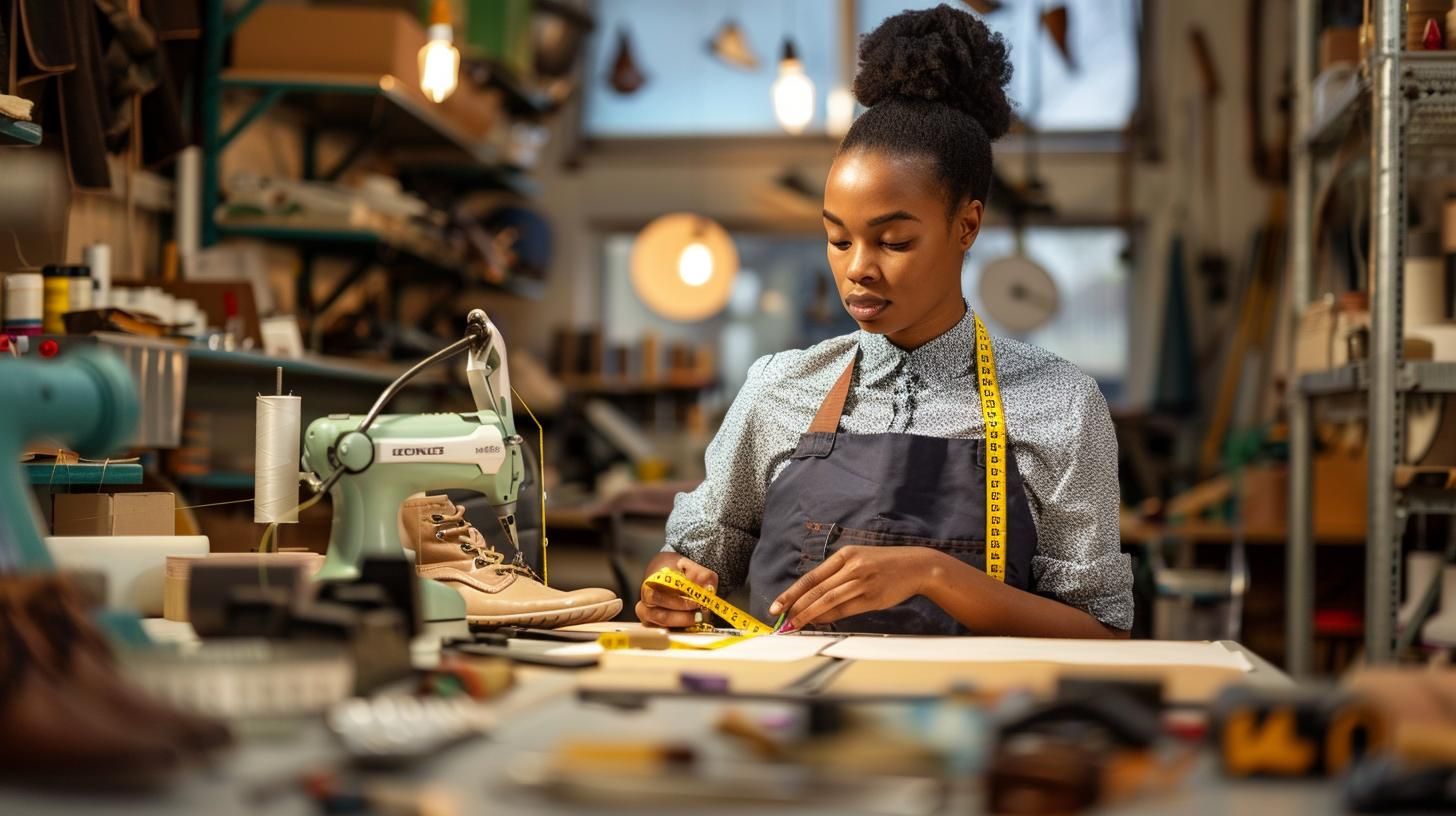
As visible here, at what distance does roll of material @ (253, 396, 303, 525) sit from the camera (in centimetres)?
168

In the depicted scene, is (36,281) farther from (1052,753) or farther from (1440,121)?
(1440,121)

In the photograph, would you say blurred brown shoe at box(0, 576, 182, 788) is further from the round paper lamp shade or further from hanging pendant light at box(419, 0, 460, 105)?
the round paper lamp shade

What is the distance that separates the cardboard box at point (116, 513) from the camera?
5.40ft

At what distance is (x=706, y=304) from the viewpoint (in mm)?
6914

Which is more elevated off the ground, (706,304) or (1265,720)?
(706,304)

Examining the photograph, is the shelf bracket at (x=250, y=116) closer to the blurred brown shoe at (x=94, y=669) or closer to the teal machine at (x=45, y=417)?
the teal machine at (x=45, y=417)

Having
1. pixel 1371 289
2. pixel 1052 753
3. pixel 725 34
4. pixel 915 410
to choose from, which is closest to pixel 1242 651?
pixel 915 410

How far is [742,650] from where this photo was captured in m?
1.56

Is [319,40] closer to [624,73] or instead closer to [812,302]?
[624,73]

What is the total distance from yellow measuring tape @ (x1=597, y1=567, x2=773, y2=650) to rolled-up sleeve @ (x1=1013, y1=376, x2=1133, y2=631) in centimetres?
42

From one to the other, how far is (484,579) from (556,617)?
99 millimetres

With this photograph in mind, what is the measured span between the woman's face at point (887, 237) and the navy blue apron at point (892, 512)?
7.2 inches

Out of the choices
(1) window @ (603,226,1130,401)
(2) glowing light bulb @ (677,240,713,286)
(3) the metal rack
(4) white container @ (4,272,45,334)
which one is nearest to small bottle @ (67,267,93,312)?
(4) white container @ (4,272,45,334)

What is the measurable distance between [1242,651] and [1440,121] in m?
2.48
